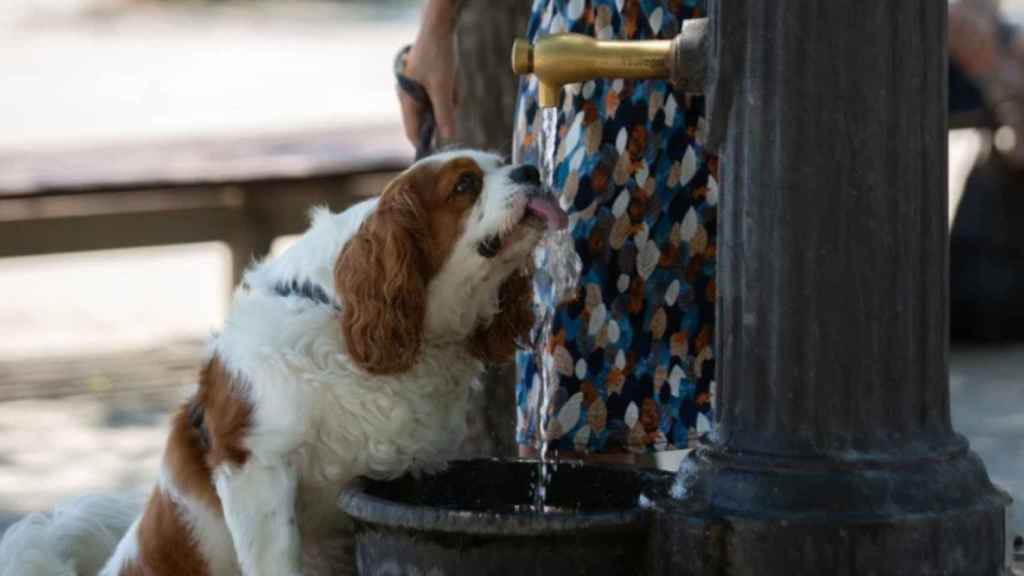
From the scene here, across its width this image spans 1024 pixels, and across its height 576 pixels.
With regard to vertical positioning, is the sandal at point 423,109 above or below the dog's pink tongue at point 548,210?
above

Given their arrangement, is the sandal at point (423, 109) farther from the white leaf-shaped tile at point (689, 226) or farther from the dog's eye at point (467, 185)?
the white leaf-shaped tile at point (689, 226)

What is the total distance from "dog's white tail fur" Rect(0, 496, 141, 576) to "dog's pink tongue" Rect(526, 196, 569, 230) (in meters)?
1.58

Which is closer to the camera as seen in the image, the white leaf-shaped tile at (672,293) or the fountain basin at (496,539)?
the fountain basin at (496,539)

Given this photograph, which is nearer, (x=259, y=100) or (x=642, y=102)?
(x=642, y=102)

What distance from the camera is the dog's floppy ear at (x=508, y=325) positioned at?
4.41 meters

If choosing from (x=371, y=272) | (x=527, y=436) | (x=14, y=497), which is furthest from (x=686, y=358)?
(x=14, y=497)

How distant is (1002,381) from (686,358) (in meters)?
4.28

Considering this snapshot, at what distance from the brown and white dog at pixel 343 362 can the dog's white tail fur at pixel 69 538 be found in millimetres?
517

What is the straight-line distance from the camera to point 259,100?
1773cm

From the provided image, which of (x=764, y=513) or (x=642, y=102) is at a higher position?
(x=642, y=102)

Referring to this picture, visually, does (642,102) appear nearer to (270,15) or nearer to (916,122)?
(916,122)

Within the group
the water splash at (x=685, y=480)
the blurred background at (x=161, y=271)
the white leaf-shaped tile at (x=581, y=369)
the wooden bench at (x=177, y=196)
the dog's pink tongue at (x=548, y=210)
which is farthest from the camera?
the wooden bench at (x=177, y=196)

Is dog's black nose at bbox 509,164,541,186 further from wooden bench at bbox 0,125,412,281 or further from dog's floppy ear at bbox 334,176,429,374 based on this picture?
wooden bench at bbox 0,125,412,281

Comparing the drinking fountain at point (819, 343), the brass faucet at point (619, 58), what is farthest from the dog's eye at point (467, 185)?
the drinking fountain at point (819, 343)
